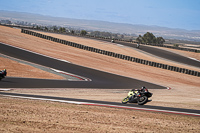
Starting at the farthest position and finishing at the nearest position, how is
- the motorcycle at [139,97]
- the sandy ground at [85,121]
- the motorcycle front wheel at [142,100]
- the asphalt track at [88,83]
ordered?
the asphalt track at [88,83] < the motorcycle at [139,97] < the motorcycle front wheel at [142,100] < the sandy ground at [85,121]

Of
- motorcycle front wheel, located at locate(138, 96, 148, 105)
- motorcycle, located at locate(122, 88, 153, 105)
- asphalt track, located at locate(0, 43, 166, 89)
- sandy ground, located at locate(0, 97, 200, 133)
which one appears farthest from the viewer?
asphalt track, located at locate(0, 43, 166, 89)

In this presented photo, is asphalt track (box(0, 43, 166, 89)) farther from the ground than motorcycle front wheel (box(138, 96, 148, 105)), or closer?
closer

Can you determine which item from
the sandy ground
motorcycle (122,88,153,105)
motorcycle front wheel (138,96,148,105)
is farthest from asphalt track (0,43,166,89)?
the sandy ground

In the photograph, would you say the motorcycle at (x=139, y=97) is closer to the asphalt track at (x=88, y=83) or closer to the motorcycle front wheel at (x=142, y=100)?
the motorcycle front wheel at (x=142, y=100)

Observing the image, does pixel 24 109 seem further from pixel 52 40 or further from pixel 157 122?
pixel 52 40

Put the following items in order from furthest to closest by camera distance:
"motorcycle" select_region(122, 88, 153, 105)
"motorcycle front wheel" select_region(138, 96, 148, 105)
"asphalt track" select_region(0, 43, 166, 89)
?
"asphalt track" select_region(0, 43, 166, 89)
"motorcycle" select_region(122, 88, 153, 105)
"motorcycle front wheel" select_region(138, 96, 148, 105)

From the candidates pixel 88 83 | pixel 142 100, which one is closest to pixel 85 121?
pixel 142 100

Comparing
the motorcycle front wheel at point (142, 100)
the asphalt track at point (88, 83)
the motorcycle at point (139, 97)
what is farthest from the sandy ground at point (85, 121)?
the asphalt track at point (88, 83)

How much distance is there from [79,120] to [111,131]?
57.8 inches

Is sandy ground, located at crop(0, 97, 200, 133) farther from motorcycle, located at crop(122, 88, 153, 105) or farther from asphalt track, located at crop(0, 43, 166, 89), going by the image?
asphalt track, located at crop(0, 43, 166, 89)

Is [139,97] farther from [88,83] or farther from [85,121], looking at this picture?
[88,83]

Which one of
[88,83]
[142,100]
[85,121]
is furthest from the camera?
[88,83]

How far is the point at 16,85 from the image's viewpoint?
19.4 meters

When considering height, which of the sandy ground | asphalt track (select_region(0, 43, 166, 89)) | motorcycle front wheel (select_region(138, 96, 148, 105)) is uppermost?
the sandy ground
